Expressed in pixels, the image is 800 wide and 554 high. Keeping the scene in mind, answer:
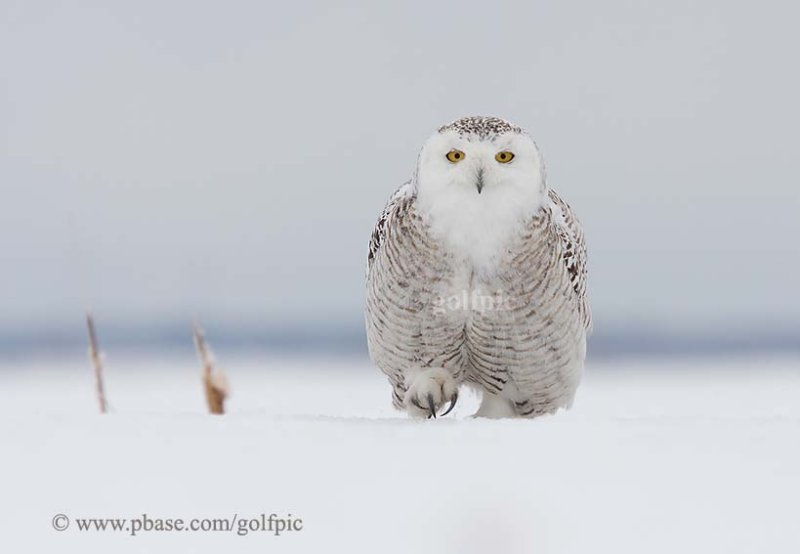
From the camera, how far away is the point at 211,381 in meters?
2.68

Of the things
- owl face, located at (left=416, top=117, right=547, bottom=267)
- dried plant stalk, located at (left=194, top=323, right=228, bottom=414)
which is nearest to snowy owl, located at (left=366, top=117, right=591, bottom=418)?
owl face, located at (left=416, top=117, right=547, bottom=267)

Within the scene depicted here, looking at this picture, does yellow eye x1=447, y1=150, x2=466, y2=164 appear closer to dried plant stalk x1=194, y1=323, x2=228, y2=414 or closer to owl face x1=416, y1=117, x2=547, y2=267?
owl face x1=416, y1=117, x2=547, y2=267

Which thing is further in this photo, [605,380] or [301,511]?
[605,380]

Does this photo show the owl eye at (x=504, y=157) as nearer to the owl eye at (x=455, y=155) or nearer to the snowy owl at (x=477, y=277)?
the snowy owl at (x=477, y=277)

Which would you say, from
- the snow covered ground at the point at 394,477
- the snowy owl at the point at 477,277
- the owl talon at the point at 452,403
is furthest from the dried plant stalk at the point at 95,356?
the owl talon at the point at 452,403

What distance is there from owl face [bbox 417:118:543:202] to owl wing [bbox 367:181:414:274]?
0.87 ft

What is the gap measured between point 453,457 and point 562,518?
0.42m

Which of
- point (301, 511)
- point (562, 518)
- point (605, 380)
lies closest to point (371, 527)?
point (301, 511)

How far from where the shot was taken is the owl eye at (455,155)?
363 cm

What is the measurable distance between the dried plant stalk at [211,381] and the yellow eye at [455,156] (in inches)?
51.6

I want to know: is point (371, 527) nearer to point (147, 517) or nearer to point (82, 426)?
point (147, 517)

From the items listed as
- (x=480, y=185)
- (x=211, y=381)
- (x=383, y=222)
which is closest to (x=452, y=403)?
(x=383, y=222)

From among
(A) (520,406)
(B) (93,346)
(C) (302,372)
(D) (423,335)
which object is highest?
(B) (93,346)

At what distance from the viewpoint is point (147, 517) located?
2285mm
